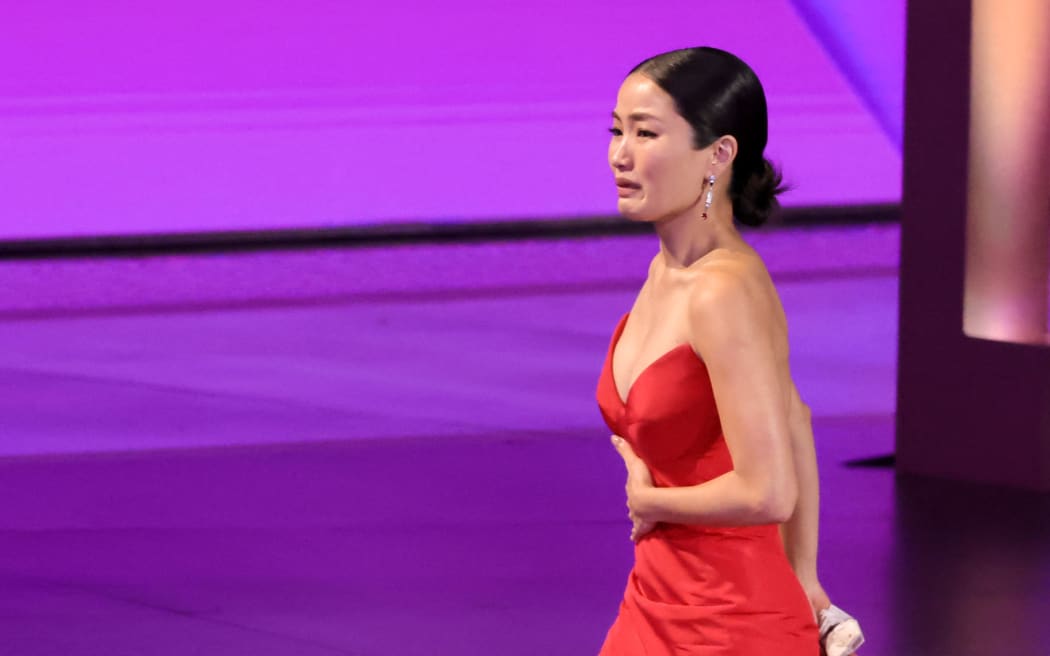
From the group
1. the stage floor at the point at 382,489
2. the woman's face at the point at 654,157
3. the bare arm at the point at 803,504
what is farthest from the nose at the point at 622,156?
the stage floor at the point at 382,489

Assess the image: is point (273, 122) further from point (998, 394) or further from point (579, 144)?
point (998, 394)

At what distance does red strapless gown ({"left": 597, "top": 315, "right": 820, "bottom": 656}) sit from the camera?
237 centimetres

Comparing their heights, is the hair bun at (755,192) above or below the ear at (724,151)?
below

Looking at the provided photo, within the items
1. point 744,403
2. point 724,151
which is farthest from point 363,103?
point 744,403

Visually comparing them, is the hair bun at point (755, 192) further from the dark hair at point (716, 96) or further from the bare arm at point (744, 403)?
the bare arm at point (744, 403)

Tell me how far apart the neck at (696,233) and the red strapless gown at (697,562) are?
5.3 inches

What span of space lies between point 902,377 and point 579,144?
8.79m

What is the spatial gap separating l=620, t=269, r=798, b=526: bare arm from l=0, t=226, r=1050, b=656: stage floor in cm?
235

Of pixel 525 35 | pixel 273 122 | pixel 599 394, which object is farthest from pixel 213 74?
pixel 599 394

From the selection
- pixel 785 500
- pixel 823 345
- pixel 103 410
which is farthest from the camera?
pixel 823 345

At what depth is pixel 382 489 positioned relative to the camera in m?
6.40

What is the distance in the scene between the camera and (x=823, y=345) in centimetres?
941

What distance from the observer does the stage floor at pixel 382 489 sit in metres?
4.87

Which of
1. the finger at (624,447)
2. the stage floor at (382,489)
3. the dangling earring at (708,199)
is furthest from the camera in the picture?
the stage floor at (382,489)
